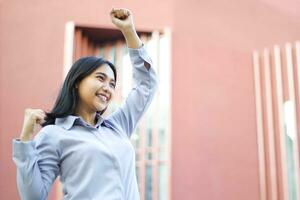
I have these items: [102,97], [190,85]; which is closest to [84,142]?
[102,97]

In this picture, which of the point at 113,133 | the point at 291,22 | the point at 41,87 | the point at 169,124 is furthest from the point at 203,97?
the point at 113,133

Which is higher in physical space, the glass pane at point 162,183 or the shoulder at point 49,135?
the shoulder at point 49,135

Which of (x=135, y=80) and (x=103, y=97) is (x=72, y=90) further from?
(x=135, y=80)

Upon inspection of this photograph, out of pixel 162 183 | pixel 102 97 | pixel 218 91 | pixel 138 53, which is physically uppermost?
pixel 218 91

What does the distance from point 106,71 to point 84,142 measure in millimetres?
241

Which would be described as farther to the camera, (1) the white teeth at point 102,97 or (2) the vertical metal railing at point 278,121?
(2) the vertical metal railing at point 278,121

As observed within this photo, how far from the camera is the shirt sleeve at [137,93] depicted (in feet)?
4.71

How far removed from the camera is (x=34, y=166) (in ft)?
3.77

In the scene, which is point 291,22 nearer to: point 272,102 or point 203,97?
point 272,102

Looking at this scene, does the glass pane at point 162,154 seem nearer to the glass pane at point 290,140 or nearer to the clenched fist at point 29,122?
the glass pane at point 290,140

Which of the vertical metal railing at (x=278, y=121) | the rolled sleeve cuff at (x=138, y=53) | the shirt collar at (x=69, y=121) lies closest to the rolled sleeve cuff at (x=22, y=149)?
the shirt collar at (x=69, y=121)

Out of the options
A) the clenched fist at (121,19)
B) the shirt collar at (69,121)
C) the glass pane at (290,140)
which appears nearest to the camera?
the shirt collar at (69,121)

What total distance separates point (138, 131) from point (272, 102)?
3.18ft

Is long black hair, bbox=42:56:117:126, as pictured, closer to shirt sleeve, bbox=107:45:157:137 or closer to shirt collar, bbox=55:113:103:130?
shirt collar, bbox=55:113:103:130
